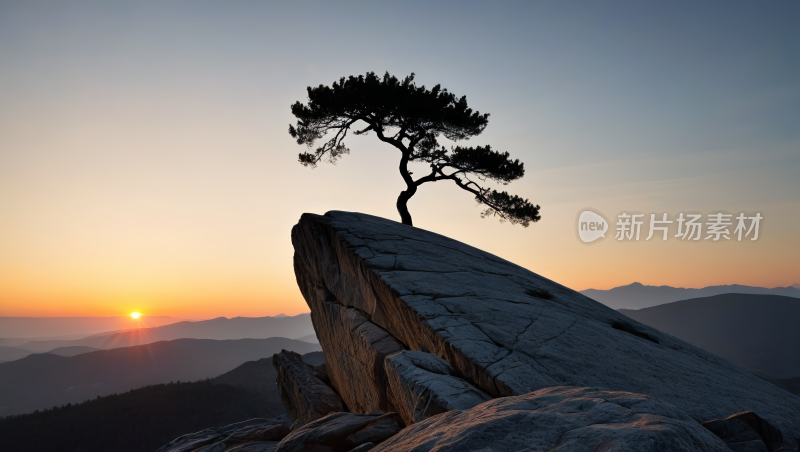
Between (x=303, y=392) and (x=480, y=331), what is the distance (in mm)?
8039

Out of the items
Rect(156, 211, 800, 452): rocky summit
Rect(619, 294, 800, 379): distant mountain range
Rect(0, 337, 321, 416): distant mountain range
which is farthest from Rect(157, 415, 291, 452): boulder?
Rect(619, 294, 800, 379): distant mountain range

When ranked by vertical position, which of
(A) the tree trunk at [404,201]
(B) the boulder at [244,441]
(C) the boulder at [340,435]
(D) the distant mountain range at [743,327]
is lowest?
(D) the distant mountain range at [743,327]

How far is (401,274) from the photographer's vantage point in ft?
37.0

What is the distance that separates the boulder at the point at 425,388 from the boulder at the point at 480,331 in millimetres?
466

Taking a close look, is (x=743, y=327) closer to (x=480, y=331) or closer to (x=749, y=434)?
(x=749, y=434)

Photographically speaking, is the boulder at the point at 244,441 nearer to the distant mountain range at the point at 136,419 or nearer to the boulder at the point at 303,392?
the boulder at the point at 303,392

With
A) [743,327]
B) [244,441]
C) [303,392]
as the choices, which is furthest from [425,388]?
[743,327]

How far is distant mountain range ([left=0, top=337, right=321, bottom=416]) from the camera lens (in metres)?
101

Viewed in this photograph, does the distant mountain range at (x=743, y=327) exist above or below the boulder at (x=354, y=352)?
below

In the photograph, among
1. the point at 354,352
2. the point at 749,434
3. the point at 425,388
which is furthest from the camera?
the point at 354,352

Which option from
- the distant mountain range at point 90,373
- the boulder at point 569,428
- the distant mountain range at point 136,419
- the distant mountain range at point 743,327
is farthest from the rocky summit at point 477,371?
the distant mountain range at point 743,327

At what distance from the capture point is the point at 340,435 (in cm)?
638

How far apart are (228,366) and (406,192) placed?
179442 mm

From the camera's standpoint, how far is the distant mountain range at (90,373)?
10100 centimetres
